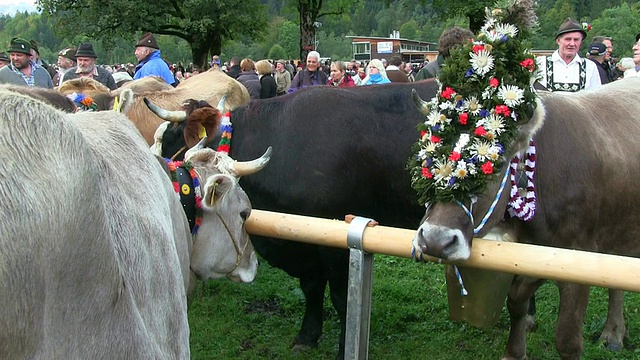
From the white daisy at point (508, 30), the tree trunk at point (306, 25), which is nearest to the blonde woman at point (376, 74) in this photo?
the white daisy at point (508, 30)

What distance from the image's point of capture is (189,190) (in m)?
2.99

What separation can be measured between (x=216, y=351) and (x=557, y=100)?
120 inches

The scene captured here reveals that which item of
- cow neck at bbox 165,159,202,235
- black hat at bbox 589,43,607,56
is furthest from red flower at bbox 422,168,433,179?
black hat at bbox 589,43,607,56

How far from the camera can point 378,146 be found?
447 centimetres

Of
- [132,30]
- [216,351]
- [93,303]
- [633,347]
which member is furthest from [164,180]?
[132,30]

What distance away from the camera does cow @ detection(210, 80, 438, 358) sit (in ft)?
14.0

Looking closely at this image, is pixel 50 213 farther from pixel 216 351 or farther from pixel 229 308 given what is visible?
pixel 229 308

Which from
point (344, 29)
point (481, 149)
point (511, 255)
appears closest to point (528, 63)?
point (481, 149)

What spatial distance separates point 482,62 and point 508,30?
9.1 inches

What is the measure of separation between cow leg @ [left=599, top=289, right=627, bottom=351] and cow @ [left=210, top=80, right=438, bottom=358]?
63.4 inches

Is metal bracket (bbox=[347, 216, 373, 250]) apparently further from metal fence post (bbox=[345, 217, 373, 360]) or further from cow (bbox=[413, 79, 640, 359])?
cow (bbox=[413, 79, 640, 359])

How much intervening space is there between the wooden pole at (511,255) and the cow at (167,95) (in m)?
2.30

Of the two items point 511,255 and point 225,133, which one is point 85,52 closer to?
point 225,133

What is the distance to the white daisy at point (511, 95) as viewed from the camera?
9.69ft
